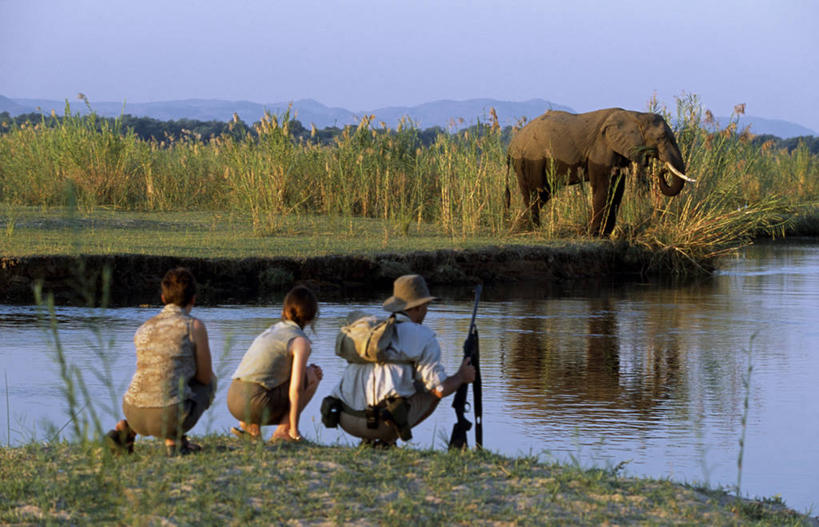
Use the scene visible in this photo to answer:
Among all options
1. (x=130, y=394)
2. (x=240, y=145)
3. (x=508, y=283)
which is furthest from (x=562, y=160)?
(x=130, y=394)

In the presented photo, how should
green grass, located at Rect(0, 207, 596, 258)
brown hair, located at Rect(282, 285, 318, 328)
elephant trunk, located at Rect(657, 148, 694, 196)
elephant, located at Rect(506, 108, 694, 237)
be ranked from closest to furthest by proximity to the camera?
brown hair, located at Rect(282, 285, 318, 328) → green grass, located at Rect(0, 207, 596, 258) → elephant trunk, located at Rect(657, 148, 694, 196) → elephant, located at Rect(506, 108, 694, 237)

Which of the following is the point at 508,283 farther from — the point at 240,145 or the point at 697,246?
the point at 240,145

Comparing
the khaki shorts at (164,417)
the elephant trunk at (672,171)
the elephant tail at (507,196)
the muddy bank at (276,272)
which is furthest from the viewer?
the elephant tail at (507,196)

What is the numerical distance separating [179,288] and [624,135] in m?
12.5

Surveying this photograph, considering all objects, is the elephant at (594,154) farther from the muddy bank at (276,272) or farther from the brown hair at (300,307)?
the brown hair at (300,307)

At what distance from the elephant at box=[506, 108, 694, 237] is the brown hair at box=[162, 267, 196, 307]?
38.2ft

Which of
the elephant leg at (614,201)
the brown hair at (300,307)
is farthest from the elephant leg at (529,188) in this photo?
the brown hair at (300,307)

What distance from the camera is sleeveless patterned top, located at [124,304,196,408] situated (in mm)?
5691

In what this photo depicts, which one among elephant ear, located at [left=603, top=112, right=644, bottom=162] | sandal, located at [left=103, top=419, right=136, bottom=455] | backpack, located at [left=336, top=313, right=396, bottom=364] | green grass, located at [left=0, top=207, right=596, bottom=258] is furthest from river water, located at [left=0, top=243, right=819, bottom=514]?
elephant ear, located at [left=603, top=112, right=644, bottom=162]

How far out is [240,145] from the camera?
19.7 m

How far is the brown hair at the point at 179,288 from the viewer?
579 centimetres

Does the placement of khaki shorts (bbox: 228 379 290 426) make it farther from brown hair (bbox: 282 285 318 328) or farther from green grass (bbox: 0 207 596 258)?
green grass (bbox: 0 207 596 258)

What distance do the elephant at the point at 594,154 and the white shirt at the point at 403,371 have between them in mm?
11110

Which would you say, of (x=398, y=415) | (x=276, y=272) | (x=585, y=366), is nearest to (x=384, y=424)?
(x=398, y=415)
